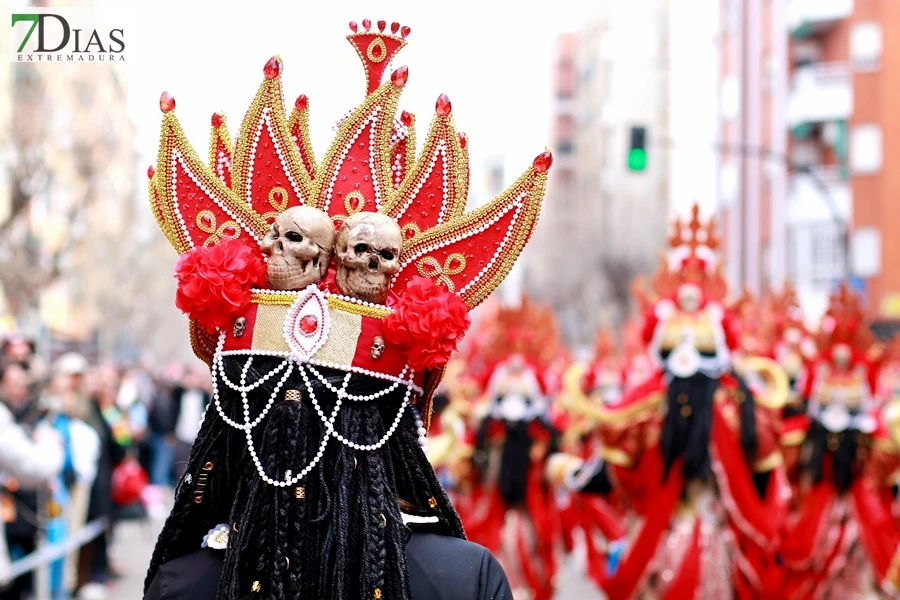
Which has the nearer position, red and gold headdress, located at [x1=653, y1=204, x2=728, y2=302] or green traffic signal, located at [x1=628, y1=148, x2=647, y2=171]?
red and gold headdress, located at [x1=653, y1=204, x2=728, y2=302]

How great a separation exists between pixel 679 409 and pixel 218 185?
6149 mm

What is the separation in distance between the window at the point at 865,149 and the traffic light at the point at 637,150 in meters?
15.8

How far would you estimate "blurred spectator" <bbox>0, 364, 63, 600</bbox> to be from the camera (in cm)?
678

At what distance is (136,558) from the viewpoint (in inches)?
615

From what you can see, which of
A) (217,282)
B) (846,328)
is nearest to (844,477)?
(846,328)

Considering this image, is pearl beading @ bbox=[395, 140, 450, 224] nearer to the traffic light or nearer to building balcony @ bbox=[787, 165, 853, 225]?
the traffic light

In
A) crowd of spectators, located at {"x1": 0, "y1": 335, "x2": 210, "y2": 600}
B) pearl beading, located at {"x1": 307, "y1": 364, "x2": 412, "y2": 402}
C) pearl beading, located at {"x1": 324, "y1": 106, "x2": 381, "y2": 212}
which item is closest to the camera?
pearl beading, located at {"x1": 307, "y1": 364, "x2": 412, "y2": 402}

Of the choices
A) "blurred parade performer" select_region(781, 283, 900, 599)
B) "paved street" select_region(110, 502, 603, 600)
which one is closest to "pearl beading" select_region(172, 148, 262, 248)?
"blurred parade performer" select_region(781, 283, 900, 599)

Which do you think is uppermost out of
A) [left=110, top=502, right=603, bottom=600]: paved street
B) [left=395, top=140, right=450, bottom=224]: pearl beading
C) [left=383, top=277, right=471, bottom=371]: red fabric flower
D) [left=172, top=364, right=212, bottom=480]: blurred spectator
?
[left=395, top=140, right=450, bottom=224]: pearl beading

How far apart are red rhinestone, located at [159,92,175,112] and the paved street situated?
8766mm

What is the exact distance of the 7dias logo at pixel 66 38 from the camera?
505 centimetres

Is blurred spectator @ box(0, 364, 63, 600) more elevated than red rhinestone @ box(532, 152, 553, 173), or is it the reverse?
red rhinestone @ box(532, 152, 553, 173)

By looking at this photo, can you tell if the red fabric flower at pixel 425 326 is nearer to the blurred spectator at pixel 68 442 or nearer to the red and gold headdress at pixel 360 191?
the red and gold headdress at pixel 360 191

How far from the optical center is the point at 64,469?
10828mm
